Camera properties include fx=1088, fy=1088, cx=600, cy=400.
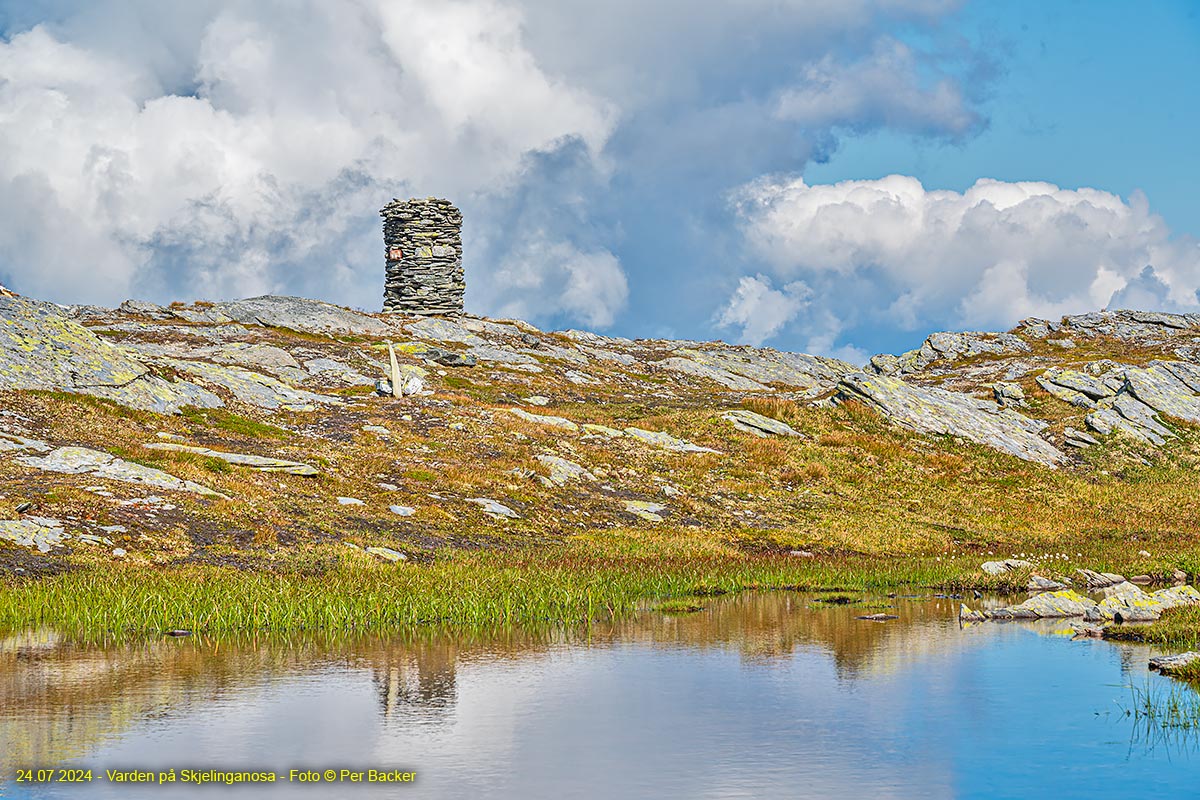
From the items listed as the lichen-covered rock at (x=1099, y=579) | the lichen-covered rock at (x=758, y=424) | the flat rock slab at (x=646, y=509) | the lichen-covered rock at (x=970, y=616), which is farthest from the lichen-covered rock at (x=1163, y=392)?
the lichen-covered rock at (x=970, y=616)

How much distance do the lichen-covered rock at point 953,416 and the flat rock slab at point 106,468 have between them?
37.3 m

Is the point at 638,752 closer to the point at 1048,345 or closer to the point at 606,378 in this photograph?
the point at 606,378

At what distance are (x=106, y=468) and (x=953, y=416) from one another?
42525 millimetres

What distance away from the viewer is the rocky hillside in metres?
31.8

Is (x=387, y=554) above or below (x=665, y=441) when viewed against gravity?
below

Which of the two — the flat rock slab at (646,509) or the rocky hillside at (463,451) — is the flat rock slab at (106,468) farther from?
the flat rock slab at (646,509)

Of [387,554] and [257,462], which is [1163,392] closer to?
[257,462]

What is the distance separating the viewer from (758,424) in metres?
56.7

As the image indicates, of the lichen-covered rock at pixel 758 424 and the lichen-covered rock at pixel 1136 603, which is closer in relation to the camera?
the lichen-covered rock at pixel 1136 603

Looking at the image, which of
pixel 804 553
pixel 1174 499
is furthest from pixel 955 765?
pixel 1174 499

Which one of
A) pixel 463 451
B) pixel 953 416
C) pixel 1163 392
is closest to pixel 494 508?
pixel 463 451

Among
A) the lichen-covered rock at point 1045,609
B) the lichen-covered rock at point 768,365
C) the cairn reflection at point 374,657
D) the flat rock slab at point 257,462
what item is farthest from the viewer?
the lichen-covered rock at point 768,365

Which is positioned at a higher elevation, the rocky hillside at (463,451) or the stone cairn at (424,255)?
the stone cairn at (424,255)

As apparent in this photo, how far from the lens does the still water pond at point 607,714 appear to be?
1164cm
